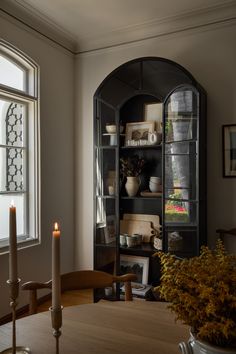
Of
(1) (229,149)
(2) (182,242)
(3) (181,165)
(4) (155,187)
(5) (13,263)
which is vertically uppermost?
(1) (229,149)

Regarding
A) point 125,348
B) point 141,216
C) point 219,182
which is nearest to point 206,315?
point 125,348

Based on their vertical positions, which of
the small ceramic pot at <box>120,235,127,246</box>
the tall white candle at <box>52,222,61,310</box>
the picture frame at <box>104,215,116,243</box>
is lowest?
the small ceramic pot at <box>120,235,127,246</box>

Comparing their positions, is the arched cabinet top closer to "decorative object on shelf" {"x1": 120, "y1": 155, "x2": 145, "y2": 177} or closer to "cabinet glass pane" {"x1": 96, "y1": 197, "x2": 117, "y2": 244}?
"decorative object on shelf" {"x1": 120, "y1": 155, "x2": 145, "y2": 177}

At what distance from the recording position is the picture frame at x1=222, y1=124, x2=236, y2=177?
2.78 m

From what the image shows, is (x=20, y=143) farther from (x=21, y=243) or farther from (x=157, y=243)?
(x=157, y=243)

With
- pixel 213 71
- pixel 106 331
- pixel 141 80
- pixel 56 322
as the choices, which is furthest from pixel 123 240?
pixel 56 322

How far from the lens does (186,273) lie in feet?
2.54

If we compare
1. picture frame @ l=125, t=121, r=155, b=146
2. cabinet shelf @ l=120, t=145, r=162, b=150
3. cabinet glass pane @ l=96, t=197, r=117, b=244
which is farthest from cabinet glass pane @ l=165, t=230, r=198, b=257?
picture frame @ l=125, t=121, r=155, b=146

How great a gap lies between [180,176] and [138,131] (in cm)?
71

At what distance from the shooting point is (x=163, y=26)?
304 centimetres

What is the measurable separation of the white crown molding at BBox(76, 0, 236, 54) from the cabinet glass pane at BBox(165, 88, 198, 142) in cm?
79

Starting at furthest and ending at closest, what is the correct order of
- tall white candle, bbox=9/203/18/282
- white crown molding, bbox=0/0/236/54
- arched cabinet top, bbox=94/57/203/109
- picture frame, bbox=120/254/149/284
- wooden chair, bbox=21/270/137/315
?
picture frame, bbox=120/254/149/284, arched cabinet top, bbox=94/57/203/109, white crown molding, bbox=0/0/236/54, wooden chair, bbox=21/270/137/315, tall white candle, bbox=9/203/18/282

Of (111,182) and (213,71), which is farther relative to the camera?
(111,182)

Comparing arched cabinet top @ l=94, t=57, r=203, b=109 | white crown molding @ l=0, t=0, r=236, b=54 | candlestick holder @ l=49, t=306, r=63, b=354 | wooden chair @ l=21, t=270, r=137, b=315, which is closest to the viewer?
candlestick holder @ l=49, t=306, r=63, b=354
